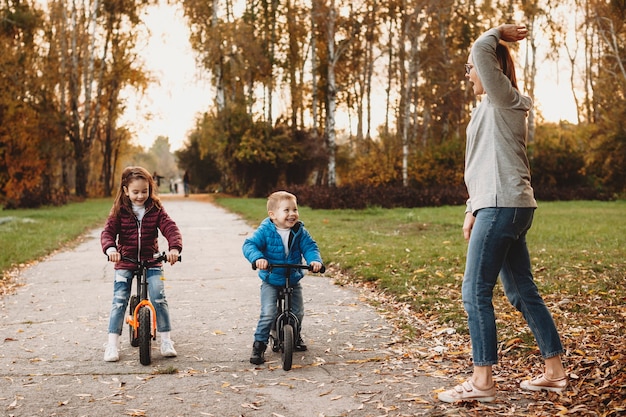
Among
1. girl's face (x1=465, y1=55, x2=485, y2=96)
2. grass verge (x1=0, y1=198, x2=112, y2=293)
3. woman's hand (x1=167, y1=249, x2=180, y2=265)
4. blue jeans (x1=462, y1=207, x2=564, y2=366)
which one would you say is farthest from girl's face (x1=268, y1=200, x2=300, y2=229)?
grass verge (x1=0, y1=198, x2=112, y2=293)

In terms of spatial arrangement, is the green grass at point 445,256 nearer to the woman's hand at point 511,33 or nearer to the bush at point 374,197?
the woman's hand at point 511,33

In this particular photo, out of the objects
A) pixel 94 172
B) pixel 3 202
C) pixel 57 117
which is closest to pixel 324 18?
pixel 57 117

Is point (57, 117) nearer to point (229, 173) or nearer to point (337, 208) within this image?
point (229, 173)

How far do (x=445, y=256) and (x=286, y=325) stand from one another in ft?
19.2

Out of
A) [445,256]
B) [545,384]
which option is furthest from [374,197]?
[545,384]

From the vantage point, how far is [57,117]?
31.5 metres

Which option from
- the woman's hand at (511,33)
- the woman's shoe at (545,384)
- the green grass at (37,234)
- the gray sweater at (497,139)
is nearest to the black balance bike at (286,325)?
the gray sweater at (497,139)

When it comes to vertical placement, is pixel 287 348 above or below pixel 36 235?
below

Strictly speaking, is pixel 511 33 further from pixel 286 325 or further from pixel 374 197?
pixel 374 197

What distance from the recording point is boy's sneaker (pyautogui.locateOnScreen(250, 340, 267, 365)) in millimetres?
5027

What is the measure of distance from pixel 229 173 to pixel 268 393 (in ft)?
110

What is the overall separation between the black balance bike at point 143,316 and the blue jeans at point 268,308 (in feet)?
2.51

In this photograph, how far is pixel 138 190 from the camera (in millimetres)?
5406

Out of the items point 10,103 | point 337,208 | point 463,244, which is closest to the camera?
point 463,244
